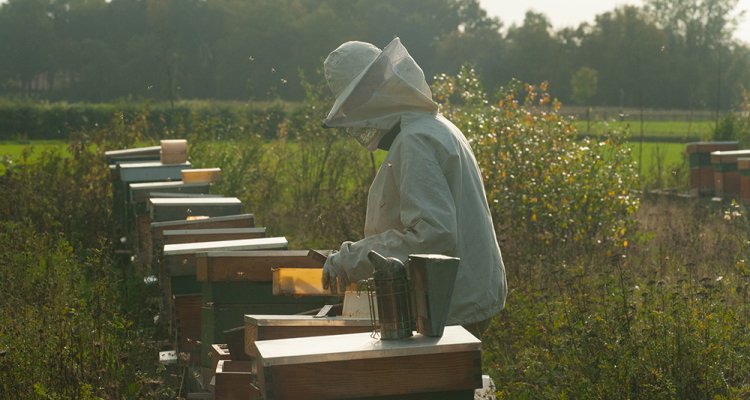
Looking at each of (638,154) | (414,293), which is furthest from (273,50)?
(414,293)

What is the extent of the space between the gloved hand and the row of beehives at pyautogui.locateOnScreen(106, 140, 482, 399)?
0.10 m

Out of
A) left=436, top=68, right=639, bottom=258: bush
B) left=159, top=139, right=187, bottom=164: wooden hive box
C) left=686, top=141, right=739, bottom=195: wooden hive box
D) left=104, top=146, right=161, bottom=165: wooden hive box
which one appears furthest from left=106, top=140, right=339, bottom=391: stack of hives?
left=686, top=141, right=739, bottom=195: wooden hive box

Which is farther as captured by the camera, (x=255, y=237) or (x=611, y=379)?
(x=255, y=237)

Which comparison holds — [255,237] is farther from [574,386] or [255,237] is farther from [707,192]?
[707,192]

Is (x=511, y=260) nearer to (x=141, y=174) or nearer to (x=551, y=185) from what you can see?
(x=551, y=185)

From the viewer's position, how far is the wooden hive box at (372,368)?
2691 mm

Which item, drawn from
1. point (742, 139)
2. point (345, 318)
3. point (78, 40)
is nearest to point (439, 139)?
point (345, 318)

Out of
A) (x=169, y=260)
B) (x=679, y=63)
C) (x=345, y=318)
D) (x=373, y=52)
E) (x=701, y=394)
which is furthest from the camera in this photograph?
(x=679, y=63)

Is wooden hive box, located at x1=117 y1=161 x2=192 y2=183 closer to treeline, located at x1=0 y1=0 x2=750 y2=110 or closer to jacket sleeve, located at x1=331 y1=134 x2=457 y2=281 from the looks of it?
jacket sleeve, located at x1=331 y1=134 x2=457 y2=281

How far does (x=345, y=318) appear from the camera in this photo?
339cm

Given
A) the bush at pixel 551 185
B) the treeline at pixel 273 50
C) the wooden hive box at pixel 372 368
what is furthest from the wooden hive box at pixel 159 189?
the treeline at pixel 273 50

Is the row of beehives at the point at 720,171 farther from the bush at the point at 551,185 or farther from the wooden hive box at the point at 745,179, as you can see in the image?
the bush at the point at 551,185

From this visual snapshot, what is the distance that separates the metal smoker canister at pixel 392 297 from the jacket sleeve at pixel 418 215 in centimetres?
41

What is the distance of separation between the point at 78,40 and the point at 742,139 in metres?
22.7
